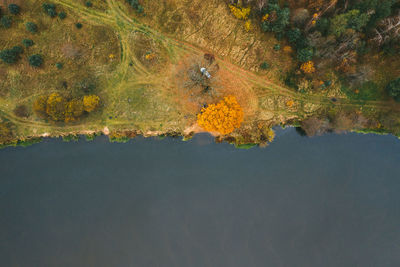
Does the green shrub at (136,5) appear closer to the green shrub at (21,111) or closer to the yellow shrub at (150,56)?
the yellow shrub at (150,56)

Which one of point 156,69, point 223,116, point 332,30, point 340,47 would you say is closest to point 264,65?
point 332,30

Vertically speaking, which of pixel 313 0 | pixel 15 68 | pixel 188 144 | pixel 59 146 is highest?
pixel 313 0

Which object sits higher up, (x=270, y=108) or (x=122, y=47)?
(x=122, y=47)

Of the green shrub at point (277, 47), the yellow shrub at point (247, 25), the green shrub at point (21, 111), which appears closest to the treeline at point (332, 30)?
the green shrub at point (277, 47)

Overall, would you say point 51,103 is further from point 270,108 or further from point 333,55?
point 333,55

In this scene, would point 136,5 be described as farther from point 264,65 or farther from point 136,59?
point 264,65

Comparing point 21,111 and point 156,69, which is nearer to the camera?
point 21,111

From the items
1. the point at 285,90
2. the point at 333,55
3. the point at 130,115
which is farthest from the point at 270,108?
the point at 130,115
